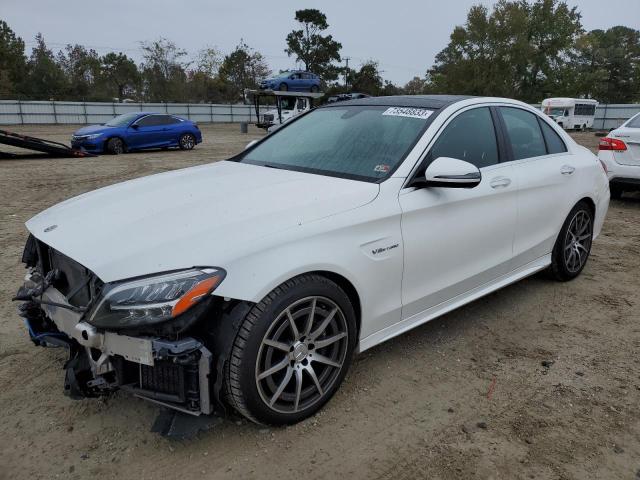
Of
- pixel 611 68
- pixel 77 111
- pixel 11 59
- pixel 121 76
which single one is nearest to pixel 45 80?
pixel 11 59

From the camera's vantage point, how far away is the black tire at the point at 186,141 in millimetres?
17891

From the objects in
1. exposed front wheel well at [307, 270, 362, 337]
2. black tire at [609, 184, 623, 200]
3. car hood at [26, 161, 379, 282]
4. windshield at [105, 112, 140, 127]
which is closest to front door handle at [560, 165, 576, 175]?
car hood at [26, 161, 379, 282]

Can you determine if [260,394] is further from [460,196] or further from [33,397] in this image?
[460,196]

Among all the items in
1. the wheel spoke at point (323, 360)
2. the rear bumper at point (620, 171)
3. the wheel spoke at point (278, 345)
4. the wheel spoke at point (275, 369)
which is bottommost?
the wheel spoke at point (323, 360)

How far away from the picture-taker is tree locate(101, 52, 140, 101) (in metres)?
56.5

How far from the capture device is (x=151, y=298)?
7.10 feet

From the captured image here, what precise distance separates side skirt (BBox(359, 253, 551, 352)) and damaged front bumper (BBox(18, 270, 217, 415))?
3.26 feet

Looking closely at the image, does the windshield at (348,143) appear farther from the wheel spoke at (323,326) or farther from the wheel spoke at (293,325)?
the wheel spoke at (293,325)

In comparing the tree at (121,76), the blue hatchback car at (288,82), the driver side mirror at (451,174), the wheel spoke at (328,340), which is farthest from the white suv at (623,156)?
the tree at (121,76)

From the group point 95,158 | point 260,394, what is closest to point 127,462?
point 260,394

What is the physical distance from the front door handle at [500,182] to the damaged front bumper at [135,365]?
2.30m

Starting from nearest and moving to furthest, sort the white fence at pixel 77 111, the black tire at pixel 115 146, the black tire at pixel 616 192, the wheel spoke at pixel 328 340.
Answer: the wheel spoke at pixel 328 340 < the black tire at pixel 616 192 < the black tire at pixel 115 146 < the white fence at pixel 77 111

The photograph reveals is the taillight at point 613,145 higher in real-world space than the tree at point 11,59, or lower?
lower

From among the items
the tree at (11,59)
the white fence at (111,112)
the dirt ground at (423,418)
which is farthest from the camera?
the tree at (11,59)
